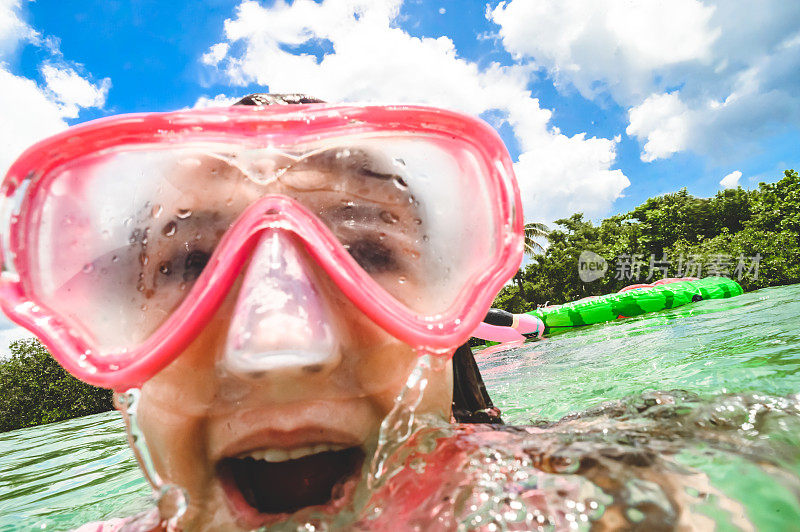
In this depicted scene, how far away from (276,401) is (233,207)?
0.52 m

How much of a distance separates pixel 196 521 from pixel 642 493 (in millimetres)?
878

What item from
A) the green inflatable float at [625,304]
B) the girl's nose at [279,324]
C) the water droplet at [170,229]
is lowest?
the green inflatable float at [625,304]


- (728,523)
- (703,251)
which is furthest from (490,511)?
(703,251)

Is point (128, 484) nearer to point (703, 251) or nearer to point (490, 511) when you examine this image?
point (490, 511)

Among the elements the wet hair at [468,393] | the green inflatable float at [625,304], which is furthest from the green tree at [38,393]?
the wet hair at [468,393]

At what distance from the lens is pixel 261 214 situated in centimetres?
107

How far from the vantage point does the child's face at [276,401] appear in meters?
0.86

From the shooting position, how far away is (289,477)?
104 cm

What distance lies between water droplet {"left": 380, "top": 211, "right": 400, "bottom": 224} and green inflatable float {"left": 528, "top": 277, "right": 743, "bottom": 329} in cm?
1032

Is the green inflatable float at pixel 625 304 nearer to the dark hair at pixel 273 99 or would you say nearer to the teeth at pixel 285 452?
the dark hair at pixel 273 99

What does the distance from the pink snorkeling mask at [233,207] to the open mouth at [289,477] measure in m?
0.35

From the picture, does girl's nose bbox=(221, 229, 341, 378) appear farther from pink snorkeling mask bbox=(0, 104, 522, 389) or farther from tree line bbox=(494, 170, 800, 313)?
tree line bbox=(494, 170, 800, 313)

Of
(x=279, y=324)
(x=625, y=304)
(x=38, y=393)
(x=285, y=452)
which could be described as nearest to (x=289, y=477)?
(x=285, y=452)

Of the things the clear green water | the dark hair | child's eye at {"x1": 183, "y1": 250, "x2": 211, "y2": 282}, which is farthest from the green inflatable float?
child's eye at {"x1": 183, "y1": 250, "x2": 211, "y2": 282}
